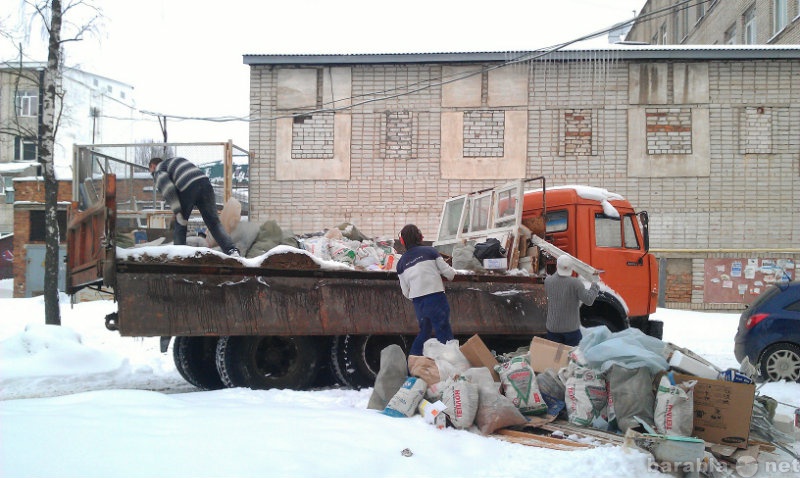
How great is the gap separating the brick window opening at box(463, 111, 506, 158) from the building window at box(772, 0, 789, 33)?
10897 mm

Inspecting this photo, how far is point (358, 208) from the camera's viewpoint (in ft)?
55.3

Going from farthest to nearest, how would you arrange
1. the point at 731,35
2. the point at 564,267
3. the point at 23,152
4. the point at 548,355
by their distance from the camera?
the point at 23,152
the point at 731,35
the point at 564,267
the point at 548,355

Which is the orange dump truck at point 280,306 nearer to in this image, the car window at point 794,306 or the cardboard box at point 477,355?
the cardboard box at point 477,355

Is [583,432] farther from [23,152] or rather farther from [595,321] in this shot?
[23,152]

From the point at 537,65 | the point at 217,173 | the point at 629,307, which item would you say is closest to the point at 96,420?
the point at 629,307

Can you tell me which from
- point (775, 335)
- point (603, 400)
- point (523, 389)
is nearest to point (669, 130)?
point (775, 335)

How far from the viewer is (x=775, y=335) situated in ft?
25.2

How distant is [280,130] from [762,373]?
41.0ft

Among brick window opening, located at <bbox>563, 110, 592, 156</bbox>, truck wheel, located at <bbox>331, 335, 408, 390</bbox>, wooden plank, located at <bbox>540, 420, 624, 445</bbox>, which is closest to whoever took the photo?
wooden plank, located at <bbox>540, 420, 624, 445</bbox>

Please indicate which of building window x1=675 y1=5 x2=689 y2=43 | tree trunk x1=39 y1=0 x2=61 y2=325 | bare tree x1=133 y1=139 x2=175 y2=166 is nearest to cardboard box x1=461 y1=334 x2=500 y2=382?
tree trunk x1=39 y1=0 x2=61 y2=325

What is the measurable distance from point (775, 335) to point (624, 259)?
1.90 metres

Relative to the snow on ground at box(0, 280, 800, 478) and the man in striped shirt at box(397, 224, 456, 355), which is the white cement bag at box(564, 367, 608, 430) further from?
the man in striped shirt at box(397, 224, 456, 355)

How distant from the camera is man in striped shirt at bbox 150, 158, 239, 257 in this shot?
276 inches

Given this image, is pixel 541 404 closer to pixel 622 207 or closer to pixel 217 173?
pixel 622 207
